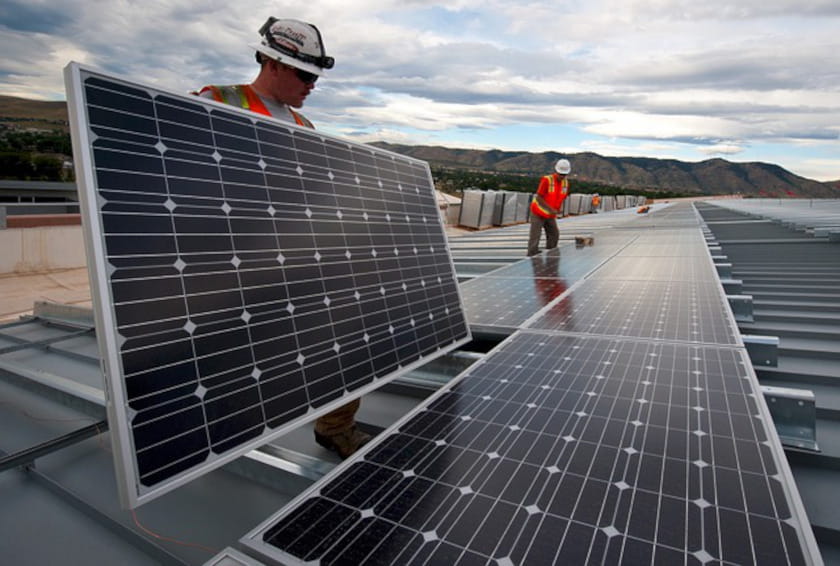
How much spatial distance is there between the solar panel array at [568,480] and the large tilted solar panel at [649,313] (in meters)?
0.74

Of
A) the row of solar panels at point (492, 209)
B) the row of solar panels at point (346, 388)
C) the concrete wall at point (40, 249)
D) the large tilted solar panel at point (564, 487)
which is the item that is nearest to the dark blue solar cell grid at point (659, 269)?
the row of solar panels at point (346, 388)

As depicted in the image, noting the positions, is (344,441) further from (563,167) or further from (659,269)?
(563,167)

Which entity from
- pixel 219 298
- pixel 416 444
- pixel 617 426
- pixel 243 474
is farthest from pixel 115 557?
pixel 617 426

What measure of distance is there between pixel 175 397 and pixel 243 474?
1160mm

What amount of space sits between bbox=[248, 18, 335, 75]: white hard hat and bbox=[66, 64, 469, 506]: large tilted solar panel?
0.67 metres

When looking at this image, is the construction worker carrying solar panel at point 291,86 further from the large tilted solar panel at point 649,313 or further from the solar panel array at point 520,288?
the large tilted solar panel at point 649,313

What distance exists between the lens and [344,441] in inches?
130

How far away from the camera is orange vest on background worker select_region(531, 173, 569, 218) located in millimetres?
11758

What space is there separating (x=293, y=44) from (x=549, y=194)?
9346 mm

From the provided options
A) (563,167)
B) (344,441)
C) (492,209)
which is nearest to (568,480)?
(344,441)

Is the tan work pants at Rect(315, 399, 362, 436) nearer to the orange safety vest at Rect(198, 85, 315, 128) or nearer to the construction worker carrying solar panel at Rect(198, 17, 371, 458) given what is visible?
the construction worker carrying solar panel at Rect(198, 17, 371, 458)

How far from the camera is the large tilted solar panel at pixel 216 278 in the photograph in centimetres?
187

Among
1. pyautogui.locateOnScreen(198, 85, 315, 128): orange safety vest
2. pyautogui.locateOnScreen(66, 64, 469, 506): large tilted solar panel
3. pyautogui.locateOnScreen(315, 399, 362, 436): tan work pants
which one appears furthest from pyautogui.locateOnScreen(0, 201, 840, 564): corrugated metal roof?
pyautogui.locateOnScreen(198, 85, 315, 128): orange safety vest

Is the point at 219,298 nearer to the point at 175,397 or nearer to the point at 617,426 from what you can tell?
the point at 175,397
